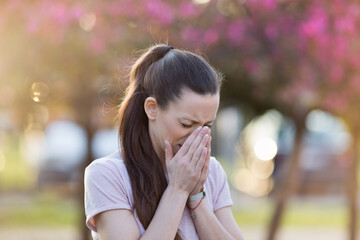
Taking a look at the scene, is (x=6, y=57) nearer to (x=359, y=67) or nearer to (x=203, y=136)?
(x=359, y=67)

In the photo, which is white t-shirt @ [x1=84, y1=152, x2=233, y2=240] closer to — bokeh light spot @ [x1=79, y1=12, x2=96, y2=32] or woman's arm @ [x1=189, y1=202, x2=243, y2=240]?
woman's arm @ [x1=189, y1=202, x2=243, y2=240]

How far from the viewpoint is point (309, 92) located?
7.24 m

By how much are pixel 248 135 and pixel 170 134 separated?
14428 mm

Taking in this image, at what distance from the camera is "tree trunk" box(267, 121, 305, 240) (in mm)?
8844

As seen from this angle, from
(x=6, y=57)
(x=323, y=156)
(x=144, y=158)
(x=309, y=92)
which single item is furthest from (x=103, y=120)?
(x=323, y=156)

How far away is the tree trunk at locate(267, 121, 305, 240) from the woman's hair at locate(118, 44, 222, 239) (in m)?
6.17

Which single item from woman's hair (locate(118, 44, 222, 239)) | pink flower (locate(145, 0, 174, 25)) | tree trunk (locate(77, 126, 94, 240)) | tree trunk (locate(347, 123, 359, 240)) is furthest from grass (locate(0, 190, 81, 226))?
woman's hair (locate(118, 44, 222, 239))

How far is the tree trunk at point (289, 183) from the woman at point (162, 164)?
6.10 m

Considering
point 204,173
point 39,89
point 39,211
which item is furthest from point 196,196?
point 39,211

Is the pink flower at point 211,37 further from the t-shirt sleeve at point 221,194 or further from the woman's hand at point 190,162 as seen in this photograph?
the woman's hand at point 190,162

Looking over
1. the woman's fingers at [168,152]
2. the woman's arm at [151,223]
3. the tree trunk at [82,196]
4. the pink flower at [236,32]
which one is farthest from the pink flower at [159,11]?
the woman's arm at [151,223]

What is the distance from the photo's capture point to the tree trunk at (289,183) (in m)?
8.84

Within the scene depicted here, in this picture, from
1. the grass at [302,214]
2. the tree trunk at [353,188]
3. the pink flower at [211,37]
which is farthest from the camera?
the grass at [302,214]

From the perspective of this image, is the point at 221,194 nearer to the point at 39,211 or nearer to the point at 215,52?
the point at 215,52
